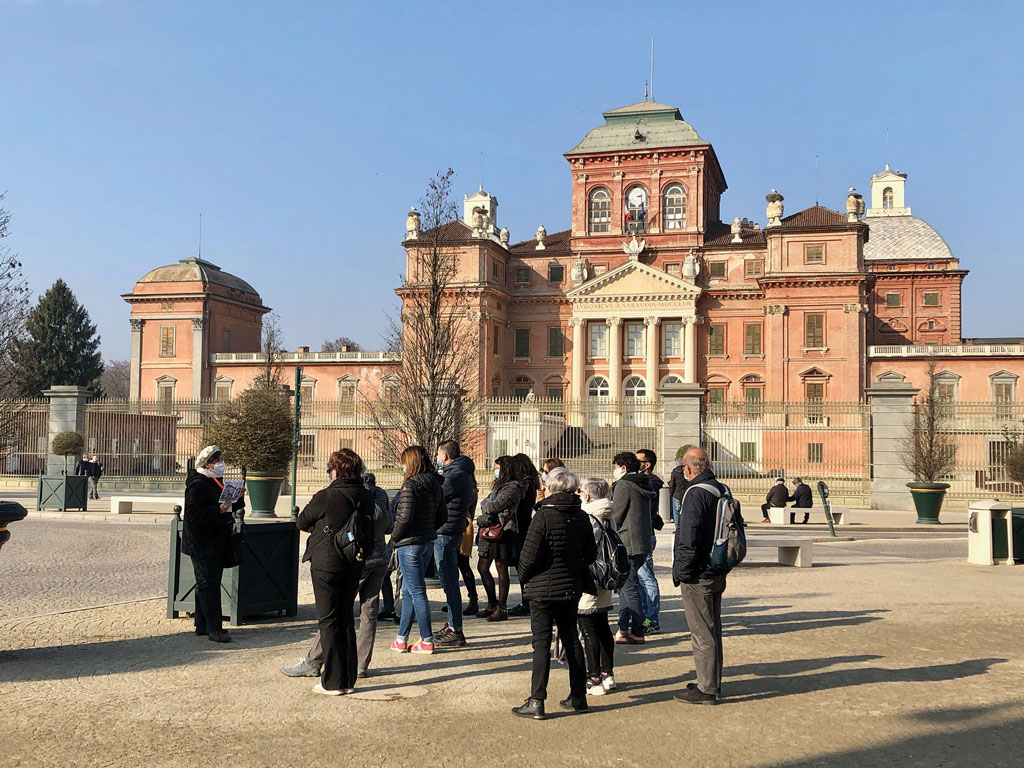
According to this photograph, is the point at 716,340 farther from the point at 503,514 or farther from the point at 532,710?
the point at 532,710

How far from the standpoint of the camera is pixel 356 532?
6.60 m

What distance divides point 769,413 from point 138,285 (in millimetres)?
47830

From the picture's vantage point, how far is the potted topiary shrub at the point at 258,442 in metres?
21.9

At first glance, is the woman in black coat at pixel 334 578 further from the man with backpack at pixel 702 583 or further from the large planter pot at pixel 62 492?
the large planter pot at pixel 62 492

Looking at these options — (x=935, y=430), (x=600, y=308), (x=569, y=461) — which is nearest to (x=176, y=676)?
(x=569, y=461)

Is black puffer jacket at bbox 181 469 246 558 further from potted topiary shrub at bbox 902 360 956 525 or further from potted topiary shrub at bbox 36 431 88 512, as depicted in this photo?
potted topiary shrub at bbox 902 360 956 525

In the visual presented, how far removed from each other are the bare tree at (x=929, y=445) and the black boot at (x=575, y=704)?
68.8ft

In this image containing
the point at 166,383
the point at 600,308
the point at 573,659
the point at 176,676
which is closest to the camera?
the point at 573,659

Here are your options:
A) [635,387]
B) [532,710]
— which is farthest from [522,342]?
[532,710]

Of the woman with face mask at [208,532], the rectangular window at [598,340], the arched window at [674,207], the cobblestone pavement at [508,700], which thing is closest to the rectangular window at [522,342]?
the rectangular window at [598,340]

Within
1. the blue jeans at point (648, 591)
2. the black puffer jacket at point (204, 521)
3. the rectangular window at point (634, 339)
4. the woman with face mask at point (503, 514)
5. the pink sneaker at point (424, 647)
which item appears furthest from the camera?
the rectangular window at point (634, 339)

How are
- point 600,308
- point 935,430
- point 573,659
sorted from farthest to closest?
point 600,308 < point 935,430 < point 573,659

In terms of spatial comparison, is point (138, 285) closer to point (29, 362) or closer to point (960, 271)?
point (29, 362)

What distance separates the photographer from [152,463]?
98.1 ft
